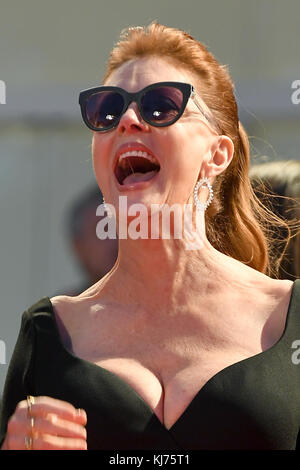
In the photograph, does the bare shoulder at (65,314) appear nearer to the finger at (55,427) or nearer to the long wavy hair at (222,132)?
the finger at (55,427)

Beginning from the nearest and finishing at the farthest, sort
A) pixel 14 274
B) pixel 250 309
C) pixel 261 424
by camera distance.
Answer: pixel 261 424
pixel 250 309
pixel 14 274

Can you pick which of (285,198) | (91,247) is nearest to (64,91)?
(91,247)

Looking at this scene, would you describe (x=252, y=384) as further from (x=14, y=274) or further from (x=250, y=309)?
(x=14, y=274)

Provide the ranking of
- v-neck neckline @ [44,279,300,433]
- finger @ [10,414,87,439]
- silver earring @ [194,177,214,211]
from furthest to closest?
silver earring @ [194,177,214,211] < v-neck neckline @ [44,279,300,433] < finger @ [10,414,87,439]

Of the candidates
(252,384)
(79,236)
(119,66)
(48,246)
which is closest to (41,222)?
(48,246)

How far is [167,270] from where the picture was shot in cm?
245

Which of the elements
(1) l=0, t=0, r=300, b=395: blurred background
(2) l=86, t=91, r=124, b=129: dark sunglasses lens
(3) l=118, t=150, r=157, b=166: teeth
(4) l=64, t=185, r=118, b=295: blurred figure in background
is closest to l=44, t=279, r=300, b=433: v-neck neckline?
(3) l=118, t=150, r=157, b=166: teeth

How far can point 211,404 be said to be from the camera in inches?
84.1

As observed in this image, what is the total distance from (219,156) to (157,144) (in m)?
0.27

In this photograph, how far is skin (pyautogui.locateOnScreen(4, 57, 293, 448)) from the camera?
2.32 meters

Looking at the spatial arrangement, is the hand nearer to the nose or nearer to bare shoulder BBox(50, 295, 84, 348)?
bare shoulder BBox(50, 295, 84, 348)

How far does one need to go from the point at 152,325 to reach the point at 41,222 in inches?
159

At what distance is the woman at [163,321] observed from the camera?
6.98ft
